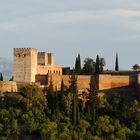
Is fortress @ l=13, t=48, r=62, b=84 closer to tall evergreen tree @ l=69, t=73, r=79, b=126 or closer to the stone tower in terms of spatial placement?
the stone tower

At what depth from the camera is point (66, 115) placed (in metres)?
57.0

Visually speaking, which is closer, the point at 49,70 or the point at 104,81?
the point at 104,81

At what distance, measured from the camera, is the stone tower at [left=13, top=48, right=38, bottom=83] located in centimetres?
6312

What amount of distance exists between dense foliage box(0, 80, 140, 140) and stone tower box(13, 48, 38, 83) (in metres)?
3.80

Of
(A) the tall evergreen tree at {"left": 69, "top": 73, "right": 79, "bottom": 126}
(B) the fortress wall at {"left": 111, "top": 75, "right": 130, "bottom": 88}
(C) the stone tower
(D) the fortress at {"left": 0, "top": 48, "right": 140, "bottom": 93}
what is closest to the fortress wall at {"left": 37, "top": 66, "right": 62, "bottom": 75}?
(D) the fortress at {"left": 0, "top": 48, "right": 140, "bottom": 93}

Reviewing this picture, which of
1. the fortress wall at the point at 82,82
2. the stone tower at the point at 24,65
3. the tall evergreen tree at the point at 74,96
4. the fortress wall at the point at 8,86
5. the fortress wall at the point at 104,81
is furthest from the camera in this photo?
the stone tower at the point at 24,65

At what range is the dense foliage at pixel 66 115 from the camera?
5525 centimetres

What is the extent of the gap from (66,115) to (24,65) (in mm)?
7979

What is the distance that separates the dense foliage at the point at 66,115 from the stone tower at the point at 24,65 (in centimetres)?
380

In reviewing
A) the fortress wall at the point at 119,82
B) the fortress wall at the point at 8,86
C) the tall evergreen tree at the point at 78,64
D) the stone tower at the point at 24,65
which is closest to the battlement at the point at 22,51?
the stone tower at the point at 24,65

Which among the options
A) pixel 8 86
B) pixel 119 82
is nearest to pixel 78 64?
pixel 119 82

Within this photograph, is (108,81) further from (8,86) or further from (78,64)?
(8,86)

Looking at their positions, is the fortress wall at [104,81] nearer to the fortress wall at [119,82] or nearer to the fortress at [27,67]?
the fortress wall at [119,82]

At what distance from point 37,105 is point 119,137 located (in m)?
6.37
